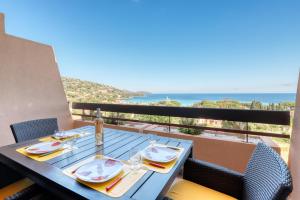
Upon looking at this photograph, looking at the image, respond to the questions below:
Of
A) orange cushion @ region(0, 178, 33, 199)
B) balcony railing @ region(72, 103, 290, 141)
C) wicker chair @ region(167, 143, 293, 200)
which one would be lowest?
orange cushion @ region(0, 178, 33, 199)

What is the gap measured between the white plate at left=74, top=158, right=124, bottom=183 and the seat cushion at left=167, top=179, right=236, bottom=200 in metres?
0.50

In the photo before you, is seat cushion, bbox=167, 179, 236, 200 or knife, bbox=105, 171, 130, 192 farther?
seat cushion, bbox=167, 179, 236, 200

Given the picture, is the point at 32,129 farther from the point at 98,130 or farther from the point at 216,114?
the point at 216,114

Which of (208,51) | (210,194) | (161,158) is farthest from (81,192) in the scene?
(208,51)

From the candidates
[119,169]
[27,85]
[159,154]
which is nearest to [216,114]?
[159,154]

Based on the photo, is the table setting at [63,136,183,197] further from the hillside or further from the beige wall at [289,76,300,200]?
the hillside

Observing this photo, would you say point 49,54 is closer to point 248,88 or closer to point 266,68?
point 266,68

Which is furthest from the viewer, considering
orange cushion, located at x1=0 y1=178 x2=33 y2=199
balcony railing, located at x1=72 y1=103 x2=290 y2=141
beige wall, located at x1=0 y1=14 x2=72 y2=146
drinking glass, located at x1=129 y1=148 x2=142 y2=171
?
beige wall, located at x1=0 y1=14 x2=72 y2=146

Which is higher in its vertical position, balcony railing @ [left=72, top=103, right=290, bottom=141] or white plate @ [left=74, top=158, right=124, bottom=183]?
balcony railing @ [left=72, top=103, right=290, bottom=141]

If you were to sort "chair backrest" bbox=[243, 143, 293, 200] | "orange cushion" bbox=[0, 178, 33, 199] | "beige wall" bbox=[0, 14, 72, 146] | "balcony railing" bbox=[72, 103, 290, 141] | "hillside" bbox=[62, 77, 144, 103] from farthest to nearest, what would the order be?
"hillside" bbox=[62, 77, 144, 103], "beige wall" bbox=[0, 14, 72, 146], "balcony railing" bbox=[72, 103, 290, 141], "orange cushion" bbox=[0, 178, 33, 199], "chair backrest" bbox=[243, 143, 293, 200]

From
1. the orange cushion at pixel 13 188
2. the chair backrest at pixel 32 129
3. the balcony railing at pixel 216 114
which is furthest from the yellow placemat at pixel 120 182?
the balcony railing at pixel 216 114

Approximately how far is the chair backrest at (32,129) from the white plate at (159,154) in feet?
4.57

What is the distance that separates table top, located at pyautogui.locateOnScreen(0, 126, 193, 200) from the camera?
2.41 feet

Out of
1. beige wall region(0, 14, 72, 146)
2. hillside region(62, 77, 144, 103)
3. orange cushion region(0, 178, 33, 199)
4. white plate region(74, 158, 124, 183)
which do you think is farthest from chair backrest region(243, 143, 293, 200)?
beige wall region(0, 14, 72, 146)
